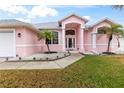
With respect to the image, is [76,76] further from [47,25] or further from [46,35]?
[46,35]

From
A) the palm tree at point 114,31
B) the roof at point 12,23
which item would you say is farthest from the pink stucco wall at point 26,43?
the palm tree at point 114,31

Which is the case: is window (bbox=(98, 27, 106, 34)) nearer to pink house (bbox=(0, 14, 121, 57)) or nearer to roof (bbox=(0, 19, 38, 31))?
pink house (bbox=(0, 14, 121, 57))

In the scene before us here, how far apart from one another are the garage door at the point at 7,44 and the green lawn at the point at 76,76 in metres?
3.80

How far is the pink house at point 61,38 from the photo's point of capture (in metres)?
12.8

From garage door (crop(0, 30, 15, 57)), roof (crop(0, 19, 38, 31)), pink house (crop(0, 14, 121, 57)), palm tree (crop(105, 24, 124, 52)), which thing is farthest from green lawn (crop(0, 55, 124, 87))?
roof (crop(0, 19, 38, 31))

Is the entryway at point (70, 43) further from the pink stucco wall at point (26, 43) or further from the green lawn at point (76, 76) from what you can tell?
the green lawn at point (76, 76)

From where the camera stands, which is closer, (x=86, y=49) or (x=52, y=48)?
(x=86, y=49)

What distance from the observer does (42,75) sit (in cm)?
971

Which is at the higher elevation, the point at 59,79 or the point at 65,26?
the point at 65,26

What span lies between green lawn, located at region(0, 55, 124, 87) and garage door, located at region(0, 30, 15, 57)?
3.80 meters
